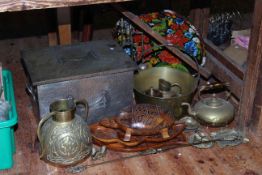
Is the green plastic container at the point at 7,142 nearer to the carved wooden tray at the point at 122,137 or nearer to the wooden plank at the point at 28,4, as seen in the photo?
the carved wooden tray at the point at 122,137

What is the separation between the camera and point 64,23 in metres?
2.85

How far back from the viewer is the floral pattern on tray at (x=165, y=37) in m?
2.67

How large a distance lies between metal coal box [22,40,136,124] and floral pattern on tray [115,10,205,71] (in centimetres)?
35

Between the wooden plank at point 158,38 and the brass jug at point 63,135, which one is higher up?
the wooden plank at point 158,38

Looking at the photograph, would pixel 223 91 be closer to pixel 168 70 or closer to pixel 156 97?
pixel 168 70

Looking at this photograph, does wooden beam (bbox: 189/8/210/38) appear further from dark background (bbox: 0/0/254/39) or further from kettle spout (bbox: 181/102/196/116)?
kettle spout (bbox: 181/102/196/116)

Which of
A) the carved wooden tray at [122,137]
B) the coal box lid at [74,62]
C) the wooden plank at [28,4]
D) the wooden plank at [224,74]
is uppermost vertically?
the wooden plank at [28,4]

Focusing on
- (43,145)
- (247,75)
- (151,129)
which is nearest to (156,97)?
(151,129)

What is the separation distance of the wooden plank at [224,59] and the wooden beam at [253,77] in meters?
0.16

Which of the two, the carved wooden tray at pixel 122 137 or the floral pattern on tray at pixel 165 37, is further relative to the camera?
the floral pattern on tray at pixel 165 37

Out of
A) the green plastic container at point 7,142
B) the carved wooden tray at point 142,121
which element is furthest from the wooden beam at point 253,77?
the green plastic container at point 7,142

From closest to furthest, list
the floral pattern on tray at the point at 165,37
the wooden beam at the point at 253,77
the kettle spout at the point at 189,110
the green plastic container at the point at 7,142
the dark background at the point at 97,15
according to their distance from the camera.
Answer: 1. the green plastic container at the point at 7,142
2. the wooden beam at the point at 253,77
3. the kettle spout at the point at 189,110
4. the floral pattern on tray at the point at 165,37
5. the dark background at the point at 97,15

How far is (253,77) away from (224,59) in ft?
1.40

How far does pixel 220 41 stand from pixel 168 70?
56cm
